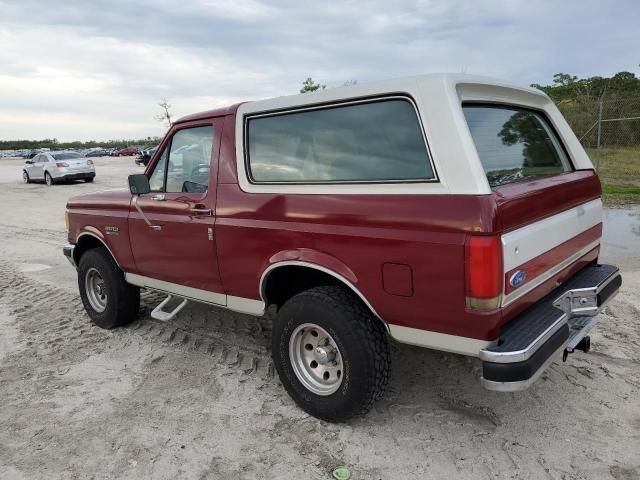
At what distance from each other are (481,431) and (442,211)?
1444 millimetres

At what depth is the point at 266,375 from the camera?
3.82 m

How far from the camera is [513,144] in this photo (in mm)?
3303

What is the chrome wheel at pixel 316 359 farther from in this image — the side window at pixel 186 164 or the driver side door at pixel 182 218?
the side window at pixel 186 164

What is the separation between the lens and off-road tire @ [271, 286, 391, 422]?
2883mm

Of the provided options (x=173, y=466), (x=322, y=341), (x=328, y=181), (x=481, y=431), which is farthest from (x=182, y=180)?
(x=481, y=431)

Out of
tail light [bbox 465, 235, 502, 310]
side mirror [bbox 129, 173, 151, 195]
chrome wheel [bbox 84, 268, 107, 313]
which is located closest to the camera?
tail light [bbox 465, 235, 502, 310]

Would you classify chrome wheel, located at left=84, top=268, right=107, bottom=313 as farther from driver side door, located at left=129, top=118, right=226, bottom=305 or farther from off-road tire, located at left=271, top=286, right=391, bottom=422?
off-road tire, located at left=271, top=286, right=391, bottom=422

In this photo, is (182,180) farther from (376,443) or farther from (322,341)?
(376,443)

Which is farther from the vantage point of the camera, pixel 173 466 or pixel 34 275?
pixel 34 275

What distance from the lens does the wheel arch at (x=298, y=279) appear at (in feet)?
9.39

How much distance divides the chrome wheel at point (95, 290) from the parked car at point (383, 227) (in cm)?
114

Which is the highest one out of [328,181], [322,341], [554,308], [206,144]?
[206,144]

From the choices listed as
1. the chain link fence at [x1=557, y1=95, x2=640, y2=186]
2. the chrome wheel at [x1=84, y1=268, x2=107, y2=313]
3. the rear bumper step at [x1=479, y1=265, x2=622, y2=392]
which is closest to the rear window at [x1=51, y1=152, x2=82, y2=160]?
the chrome wheel at [x1=84, y1=268, x2=107, y2=313]

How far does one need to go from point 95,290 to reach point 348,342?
126 inches
